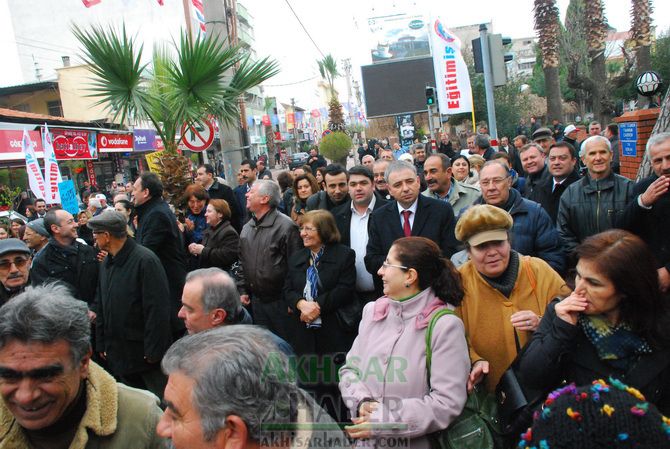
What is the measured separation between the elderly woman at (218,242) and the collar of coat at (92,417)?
136 inches

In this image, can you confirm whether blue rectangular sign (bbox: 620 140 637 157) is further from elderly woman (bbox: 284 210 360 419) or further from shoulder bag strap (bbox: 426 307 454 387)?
shoulder bag strap (bbox: 426 307 454 387)

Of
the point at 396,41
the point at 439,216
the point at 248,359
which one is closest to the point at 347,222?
the point at 439,216

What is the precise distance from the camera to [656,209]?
3.86 m

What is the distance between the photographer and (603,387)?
139cm

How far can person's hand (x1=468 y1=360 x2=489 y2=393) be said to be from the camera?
2703 mm

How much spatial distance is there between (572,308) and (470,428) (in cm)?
81

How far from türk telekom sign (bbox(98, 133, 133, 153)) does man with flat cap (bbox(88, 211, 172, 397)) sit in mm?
22009

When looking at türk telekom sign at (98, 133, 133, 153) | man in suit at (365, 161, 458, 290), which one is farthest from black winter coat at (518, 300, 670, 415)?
türk telekom sign at (98, 133, 133, 153)

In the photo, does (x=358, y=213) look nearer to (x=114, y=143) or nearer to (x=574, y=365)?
(x=574, y=365)

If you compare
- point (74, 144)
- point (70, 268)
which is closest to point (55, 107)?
point (74, 144)

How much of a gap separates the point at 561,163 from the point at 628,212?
5.08 ft

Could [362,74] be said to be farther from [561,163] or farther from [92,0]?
[561,163]

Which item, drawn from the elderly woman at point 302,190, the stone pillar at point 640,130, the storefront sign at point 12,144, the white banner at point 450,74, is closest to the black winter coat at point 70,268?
the elderly woman at point 302,190

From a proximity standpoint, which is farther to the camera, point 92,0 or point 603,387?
point 92,0
